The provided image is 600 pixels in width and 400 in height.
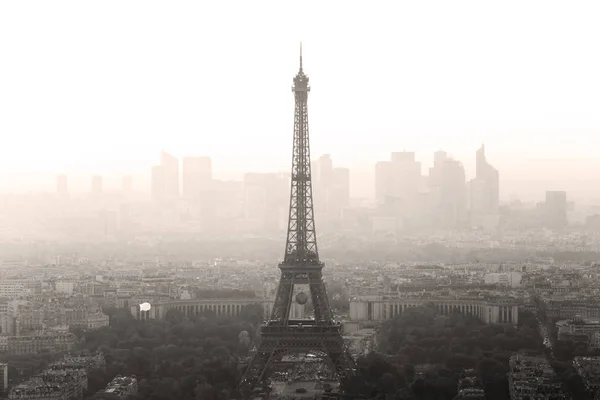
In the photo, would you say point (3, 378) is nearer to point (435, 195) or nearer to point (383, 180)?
point (383, 180)

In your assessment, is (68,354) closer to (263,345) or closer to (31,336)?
(31,336)

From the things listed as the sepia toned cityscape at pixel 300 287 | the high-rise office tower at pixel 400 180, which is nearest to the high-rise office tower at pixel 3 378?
the sepia toned cityscape at pixel 300 287

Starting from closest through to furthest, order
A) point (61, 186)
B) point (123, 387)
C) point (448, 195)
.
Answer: point (123, 387) → point (61, 186) → point (448, 195)

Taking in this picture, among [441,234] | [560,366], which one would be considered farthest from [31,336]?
[441,234]

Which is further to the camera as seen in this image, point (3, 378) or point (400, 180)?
point (400, 180)

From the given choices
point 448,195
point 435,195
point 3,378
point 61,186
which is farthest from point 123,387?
point 448,195

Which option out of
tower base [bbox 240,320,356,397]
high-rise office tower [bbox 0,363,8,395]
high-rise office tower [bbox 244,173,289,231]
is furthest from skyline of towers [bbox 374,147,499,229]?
high-rise office tower [bbox 0,363,8,395]
